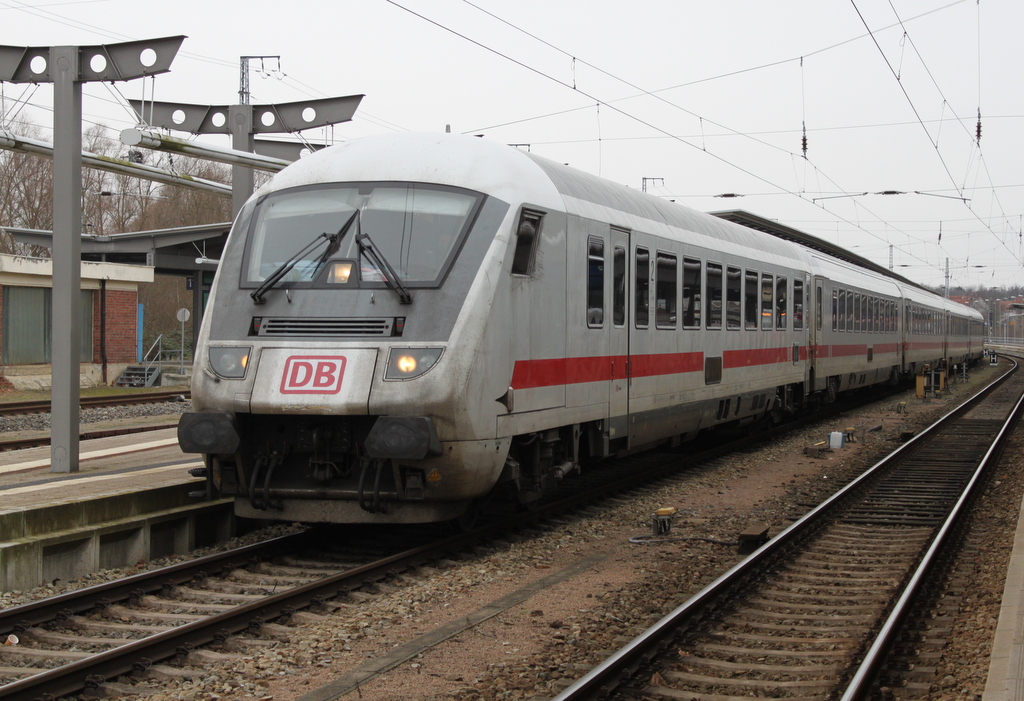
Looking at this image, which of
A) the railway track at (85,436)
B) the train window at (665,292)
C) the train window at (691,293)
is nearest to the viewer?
the train window at (665,292)

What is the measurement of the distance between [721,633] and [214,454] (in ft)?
13.0

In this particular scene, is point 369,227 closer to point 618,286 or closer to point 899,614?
point 618,286

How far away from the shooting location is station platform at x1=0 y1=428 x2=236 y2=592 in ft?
24.2

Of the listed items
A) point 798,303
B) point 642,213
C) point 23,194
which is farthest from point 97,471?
point 23,194

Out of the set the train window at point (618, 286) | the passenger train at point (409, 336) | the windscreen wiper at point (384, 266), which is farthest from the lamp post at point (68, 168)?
the train window at point (618, 286)

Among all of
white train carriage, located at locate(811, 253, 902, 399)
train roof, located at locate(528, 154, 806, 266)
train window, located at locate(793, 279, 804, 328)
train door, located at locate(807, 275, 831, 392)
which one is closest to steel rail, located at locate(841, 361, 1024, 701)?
train roof, located at locate(528, 154, 806, 266)

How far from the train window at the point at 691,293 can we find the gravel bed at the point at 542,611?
224 centimetres

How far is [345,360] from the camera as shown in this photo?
25.6 ft

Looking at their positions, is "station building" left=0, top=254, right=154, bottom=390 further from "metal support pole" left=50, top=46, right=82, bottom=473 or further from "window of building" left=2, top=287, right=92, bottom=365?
"metal support pole" left=50, top=46, right=82, bottom=473

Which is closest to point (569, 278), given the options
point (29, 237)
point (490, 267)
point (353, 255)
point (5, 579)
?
point (490, 267)

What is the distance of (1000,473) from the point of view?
47.9 ft

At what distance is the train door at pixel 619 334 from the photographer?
35.3ft

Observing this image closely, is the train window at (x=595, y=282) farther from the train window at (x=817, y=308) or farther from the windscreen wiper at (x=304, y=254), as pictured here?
the train window at (x=817, y=308)

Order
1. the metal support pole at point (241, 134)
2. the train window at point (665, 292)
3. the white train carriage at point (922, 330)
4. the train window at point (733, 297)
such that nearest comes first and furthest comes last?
the train window at point (665, 292) → the train window at point (733, 297) → the metal support pole at point (241, 134) → the white train carriage at point (922, 330)
